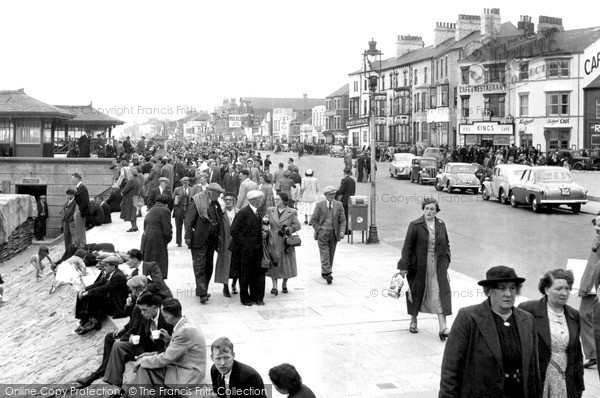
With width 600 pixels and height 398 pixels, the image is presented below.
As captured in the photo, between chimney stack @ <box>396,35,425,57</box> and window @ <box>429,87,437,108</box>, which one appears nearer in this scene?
window @ <box>429,87,437,108</box>

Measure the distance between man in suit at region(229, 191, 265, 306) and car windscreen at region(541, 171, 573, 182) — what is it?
1751 centimetres

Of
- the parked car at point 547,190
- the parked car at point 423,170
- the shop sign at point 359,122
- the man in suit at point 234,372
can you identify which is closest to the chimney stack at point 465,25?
the shop sign at point 359,122

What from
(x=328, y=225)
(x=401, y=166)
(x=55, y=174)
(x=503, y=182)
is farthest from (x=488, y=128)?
(x=328, y=225)

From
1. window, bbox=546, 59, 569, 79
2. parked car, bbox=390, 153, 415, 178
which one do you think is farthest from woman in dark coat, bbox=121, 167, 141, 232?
window, bbox=546, 59, 569, 79

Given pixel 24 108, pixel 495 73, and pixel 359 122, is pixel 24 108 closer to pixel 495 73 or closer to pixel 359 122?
pixel 495 73

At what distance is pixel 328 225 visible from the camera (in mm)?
12914

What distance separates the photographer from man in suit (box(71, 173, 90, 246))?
51.5ft

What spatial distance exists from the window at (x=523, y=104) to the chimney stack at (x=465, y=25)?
484 inches

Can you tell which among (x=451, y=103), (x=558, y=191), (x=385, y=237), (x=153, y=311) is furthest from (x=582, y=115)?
(x=153, y=311)

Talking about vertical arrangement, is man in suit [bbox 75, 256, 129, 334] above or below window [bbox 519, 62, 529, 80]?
below

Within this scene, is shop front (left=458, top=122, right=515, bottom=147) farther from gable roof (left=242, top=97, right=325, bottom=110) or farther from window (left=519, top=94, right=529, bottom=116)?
gable roof (left=242, top=97, right=325, bottom=110)

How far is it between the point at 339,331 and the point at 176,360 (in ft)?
10.8

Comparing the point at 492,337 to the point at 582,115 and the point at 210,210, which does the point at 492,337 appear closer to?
the point at 210,210

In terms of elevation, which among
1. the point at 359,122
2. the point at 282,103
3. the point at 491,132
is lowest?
the point at 491,132
